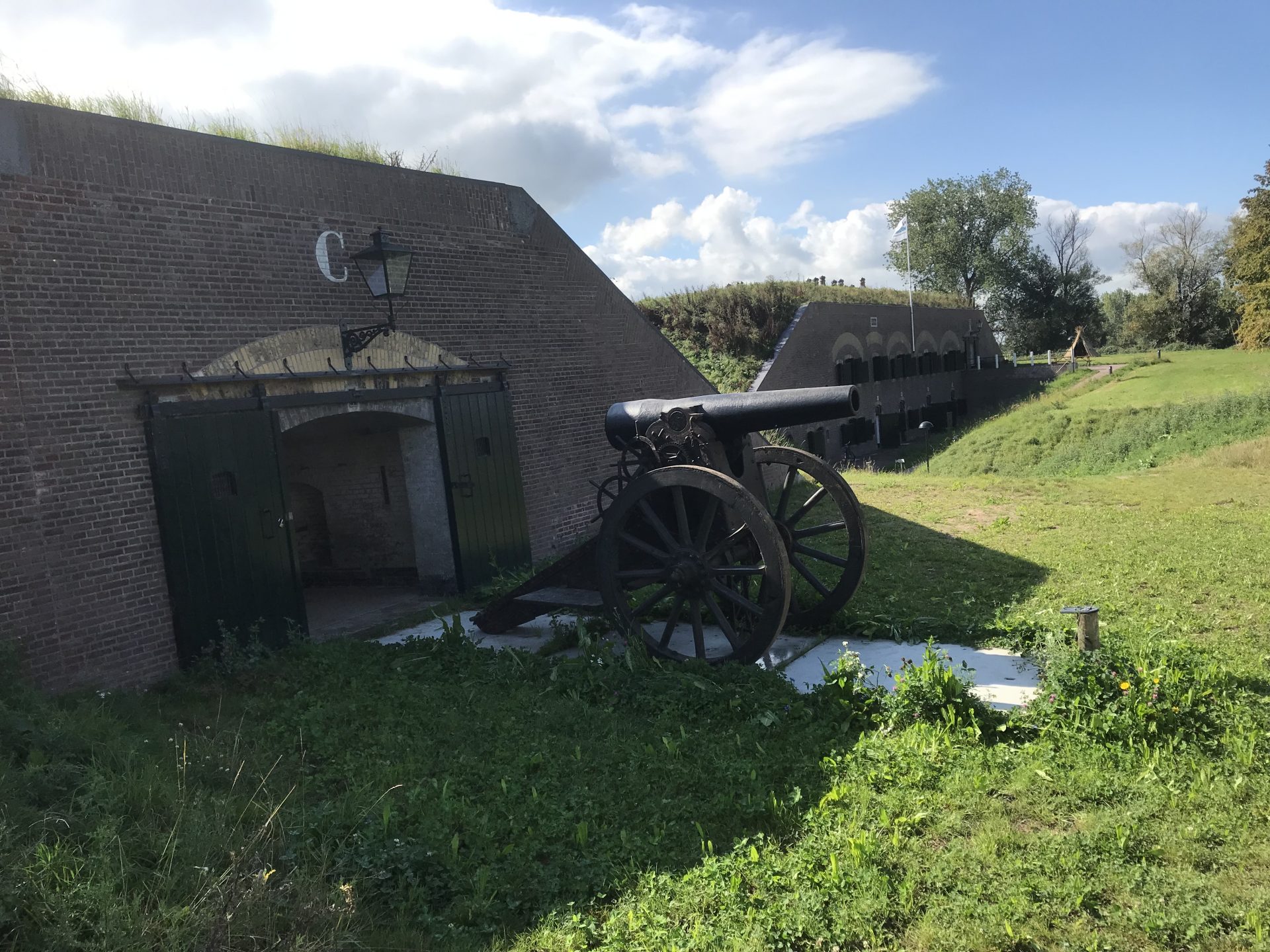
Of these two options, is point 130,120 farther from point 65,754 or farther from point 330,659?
point 65,754

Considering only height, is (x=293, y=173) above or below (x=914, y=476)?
above

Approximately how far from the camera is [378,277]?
8180 millimetres

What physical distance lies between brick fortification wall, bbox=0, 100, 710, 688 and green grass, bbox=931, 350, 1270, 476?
15.9 meters

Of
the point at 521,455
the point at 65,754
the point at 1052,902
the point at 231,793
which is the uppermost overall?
the point at 521,455

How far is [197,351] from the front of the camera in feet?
24.0

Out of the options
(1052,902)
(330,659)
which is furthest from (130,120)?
(1052,902)

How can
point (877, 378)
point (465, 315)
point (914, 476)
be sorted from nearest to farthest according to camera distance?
point (465, 315) → point (914, 476) → point (877, 378)

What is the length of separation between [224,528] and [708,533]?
412cm

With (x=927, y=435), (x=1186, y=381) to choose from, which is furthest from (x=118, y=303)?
(x=1186, y=381)

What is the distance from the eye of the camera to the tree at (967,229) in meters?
51.5

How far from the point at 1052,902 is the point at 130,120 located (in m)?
7.90

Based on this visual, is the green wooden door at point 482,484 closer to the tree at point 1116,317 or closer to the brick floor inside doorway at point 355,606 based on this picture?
the brick floor inside doorway at point 355,606

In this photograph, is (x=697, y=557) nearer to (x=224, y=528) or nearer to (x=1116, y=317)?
(x=224, y=528)

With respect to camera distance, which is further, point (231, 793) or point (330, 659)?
point (330, 659)
